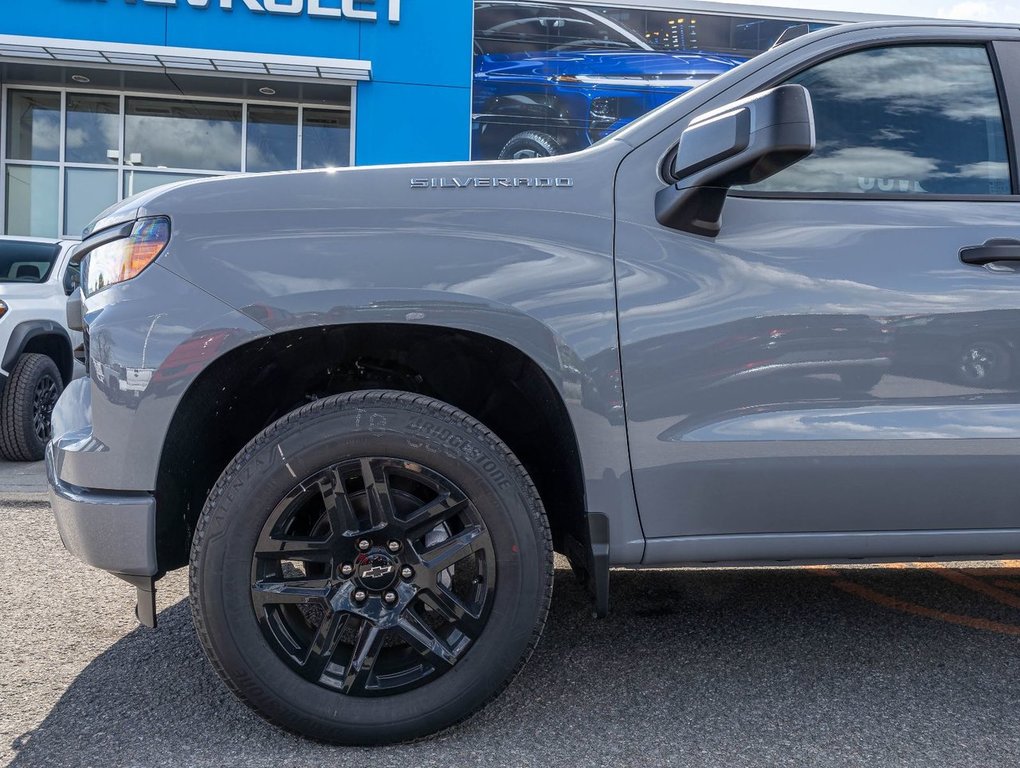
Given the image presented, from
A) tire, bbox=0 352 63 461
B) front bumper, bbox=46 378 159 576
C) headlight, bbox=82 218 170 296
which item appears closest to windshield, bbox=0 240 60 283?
tire, bbox=0 352 63 461

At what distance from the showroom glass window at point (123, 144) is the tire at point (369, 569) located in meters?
11.5

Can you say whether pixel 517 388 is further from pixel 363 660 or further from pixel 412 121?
pixel 412 121

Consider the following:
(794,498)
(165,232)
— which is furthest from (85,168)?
(794,498)

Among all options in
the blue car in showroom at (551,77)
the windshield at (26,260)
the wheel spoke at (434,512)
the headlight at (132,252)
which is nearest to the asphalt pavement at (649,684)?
the wheel spoke at (434,512)

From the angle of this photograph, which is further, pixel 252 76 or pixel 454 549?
pixel 252 76

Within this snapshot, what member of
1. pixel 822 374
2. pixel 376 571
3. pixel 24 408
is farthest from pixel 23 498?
pixel 822 374

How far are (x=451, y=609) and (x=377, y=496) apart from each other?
0.31m

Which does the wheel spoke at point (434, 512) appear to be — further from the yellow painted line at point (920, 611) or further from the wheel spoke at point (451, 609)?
the yellow painted line at point (920, 611)

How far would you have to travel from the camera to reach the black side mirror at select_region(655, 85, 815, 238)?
1.78 m

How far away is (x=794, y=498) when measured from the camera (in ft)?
6.84

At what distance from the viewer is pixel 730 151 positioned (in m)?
1.86

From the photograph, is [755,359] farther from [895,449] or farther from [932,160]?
[932,160]

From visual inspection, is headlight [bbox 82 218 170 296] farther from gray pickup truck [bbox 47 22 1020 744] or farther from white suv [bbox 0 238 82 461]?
white suv [bbox 0 238 82 461]

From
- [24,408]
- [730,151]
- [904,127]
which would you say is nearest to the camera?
[730,151]
